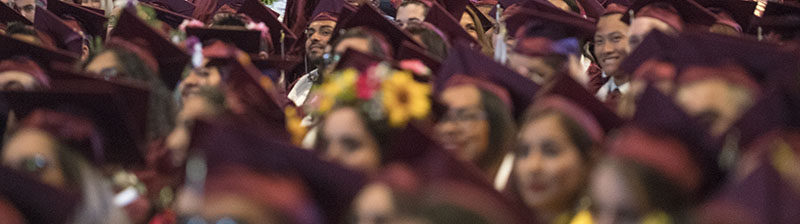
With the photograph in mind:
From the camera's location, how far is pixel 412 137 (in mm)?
2148

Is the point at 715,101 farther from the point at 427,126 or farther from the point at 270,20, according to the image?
the point at 270,20

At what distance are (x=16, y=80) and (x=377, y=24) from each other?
4.66 ft

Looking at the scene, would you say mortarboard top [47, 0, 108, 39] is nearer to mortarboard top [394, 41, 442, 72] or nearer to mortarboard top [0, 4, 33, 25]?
mortarboard top [0, 4, 33, 25]

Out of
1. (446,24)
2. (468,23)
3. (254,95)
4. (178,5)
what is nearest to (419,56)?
(254,95)

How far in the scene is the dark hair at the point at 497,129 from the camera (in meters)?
2.88

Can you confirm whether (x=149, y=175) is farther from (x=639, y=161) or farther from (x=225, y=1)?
(x=225, y=1)

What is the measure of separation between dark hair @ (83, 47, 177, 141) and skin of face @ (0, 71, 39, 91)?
238mm

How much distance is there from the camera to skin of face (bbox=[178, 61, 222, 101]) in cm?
378

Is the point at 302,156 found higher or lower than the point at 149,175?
higher

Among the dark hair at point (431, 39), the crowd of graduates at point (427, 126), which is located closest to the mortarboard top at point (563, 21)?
the crowd of graduates at point (427, 126)

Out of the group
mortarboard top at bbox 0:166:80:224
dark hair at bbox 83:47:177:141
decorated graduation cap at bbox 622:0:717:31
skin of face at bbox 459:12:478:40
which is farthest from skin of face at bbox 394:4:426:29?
mortarboard top at bbox 0:166:80:224

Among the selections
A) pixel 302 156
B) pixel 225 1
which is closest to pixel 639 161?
pixel 302 156

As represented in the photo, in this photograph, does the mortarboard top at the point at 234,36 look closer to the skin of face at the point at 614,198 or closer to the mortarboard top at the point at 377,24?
the mortarboard top at the point at 377,24

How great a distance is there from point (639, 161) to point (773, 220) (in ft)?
0.97
